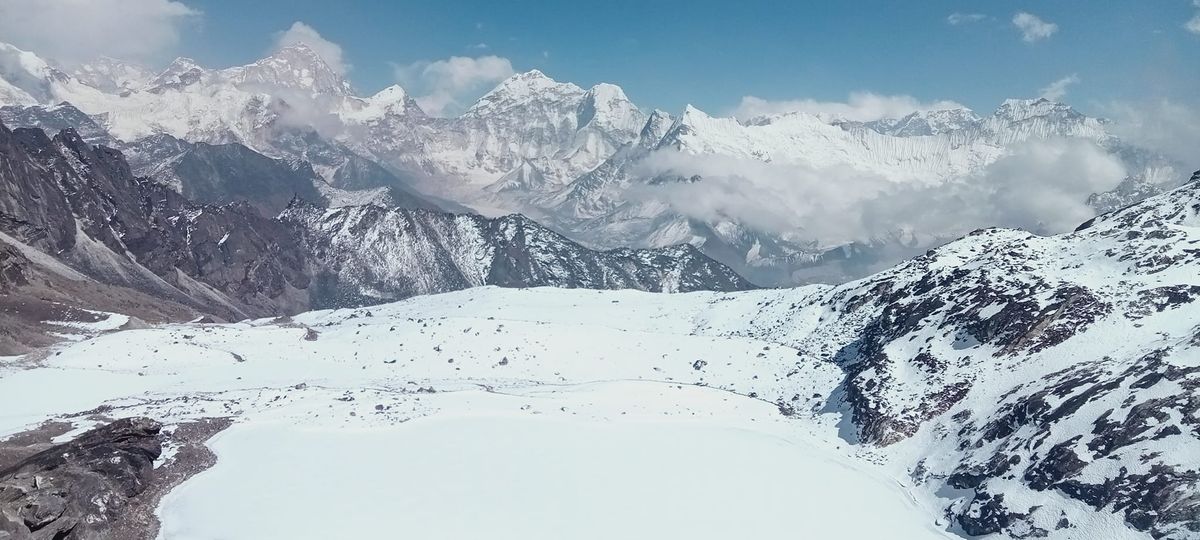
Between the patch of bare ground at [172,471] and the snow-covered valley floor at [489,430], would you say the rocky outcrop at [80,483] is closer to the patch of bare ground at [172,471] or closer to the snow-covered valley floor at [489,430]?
the patch of bare ground at [172,471]

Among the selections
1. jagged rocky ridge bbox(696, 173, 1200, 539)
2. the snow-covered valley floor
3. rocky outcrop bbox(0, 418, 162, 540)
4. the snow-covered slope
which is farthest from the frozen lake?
jagged rocky ridge bbox(696, 173, 1200, 539)

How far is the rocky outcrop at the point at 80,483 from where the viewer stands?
29500 millimetres

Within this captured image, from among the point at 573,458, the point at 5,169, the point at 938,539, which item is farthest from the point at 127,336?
the point at 5,169

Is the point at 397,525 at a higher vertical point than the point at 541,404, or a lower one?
lower

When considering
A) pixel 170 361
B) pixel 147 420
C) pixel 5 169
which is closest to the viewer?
pixel 147 420

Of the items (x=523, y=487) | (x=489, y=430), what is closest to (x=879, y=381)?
(x=489, y=430)

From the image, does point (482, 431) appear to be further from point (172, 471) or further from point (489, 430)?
point (172, 471)

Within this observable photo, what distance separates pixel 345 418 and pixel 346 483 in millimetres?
10409

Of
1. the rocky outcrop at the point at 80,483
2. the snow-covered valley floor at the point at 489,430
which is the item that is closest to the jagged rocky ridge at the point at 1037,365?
the snow-covered valley floor at the point at 489,430

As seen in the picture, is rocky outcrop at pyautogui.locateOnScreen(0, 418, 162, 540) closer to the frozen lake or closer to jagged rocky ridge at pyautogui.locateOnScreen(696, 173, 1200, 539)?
the frozen lake

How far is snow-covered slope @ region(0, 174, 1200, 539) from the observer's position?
3884 cm

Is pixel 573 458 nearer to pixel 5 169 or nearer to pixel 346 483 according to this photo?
pixel 346 483

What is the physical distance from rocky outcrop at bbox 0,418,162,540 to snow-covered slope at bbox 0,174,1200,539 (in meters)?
2.45

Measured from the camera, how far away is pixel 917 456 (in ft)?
162
